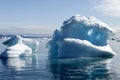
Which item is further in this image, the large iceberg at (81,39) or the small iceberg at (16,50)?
the small iceberg at (16,50)

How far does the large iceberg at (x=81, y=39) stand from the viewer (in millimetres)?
40406

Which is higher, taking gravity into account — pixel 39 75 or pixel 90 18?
pixel 90 18

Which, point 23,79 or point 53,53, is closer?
point 23,79

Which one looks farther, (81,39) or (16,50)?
(81,39)

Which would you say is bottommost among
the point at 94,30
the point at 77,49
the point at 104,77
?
the point at 104,77

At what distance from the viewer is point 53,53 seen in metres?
45.4

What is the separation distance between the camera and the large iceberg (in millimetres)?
40406

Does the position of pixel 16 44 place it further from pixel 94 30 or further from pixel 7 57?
pixel 94 30

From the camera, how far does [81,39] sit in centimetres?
4334

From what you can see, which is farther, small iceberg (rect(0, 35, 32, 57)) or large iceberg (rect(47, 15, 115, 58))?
small iceberg (rect(0, 35, 32, 57))

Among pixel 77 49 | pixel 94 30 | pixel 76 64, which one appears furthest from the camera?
pixel 94 30

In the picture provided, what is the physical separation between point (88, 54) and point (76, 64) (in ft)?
19.5

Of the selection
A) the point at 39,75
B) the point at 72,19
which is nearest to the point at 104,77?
the point at 39,75

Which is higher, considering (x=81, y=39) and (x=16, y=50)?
(x=81, y=39)
